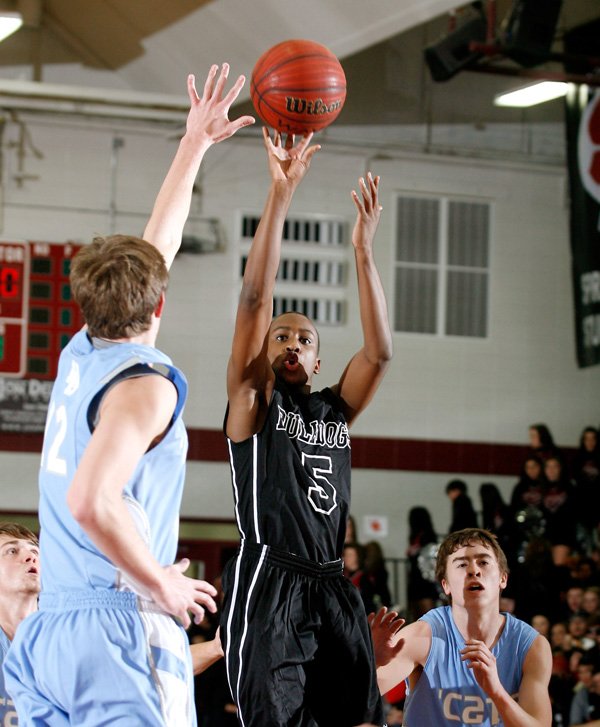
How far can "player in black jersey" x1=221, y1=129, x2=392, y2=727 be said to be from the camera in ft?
14.4

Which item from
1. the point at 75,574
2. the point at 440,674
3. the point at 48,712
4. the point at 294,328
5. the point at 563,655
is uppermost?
the point at 294,328

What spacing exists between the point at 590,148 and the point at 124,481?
458 inches

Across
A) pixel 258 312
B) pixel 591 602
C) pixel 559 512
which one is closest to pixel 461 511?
pixel 559 512

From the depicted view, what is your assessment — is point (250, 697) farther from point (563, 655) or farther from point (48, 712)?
point (563, 655)

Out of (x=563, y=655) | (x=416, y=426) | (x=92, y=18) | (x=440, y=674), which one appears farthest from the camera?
(x=416, y=426)

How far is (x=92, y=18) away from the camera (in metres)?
14.8

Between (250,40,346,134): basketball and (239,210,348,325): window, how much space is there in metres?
9.75

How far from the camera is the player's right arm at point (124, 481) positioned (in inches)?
104

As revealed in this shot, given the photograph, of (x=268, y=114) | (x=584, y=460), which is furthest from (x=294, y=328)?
(x=584, y=460)

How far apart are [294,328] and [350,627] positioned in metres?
1.26

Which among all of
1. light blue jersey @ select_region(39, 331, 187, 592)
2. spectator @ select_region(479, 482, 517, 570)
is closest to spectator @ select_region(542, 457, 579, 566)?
spectator @ select_region(479, 482, 517, 570)

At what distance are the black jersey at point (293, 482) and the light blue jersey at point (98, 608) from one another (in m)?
1.58

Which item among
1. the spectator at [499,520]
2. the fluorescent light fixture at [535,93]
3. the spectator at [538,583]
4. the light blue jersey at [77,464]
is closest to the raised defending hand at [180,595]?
the light blue jersey at [77,464]

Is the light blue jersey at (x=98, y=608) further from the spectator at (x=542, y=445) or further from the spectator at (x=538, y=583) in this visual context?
the spectator at (x=542, y=445)
